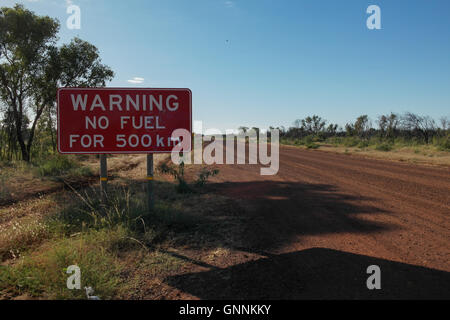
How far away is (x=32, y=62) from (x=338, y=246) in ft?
53.8

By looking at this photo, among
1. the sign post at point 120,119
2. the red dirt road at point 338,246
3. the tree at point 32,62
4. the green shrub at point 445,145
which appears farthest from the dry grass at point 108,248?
the green shrub at point 445,145

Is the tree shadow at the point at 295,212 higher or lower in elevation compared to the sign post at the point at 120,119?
lower

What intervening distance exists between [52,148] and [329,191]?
18.0 metres

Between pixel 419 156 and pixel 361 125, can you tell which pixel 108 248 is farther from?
pixel 361 125

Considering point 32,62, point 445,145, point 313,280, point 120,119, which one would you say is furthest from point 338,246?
point 445,145

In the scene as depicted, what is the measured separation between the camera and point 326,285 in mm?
2947

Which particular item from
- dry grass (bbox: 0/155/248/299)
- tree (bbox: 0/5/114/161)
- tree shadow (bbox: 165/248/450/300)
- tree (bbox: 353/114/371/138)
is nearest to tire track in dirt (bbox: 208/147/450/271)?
tree shadow (bbox: 165/248/450/300)

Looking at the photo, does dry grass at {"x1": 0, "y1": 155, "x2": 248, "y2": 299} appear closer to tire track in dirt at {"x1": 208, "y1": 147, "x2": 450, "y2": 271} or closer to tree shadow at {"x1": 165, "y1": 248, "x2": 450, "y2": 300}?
tree shadow at {"x1": 165, "y1": 248, "x2": 450, "y2": 300}

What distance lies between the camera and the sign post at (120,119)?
16.3ft

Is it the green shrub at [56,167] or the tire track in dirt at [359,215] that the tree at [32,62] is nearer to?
the green shrub at [56,167]

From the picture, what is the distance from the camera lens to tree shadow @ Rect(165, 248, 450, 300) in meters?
2.80

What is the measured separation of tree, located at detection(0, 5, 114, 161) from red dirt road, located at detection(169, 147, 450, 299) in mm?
12549

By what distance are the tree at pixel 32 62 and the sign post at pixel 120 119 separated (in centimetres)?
1211

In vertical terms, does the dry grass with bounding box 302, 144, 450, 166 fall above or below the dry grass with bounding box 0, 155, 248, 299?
above
